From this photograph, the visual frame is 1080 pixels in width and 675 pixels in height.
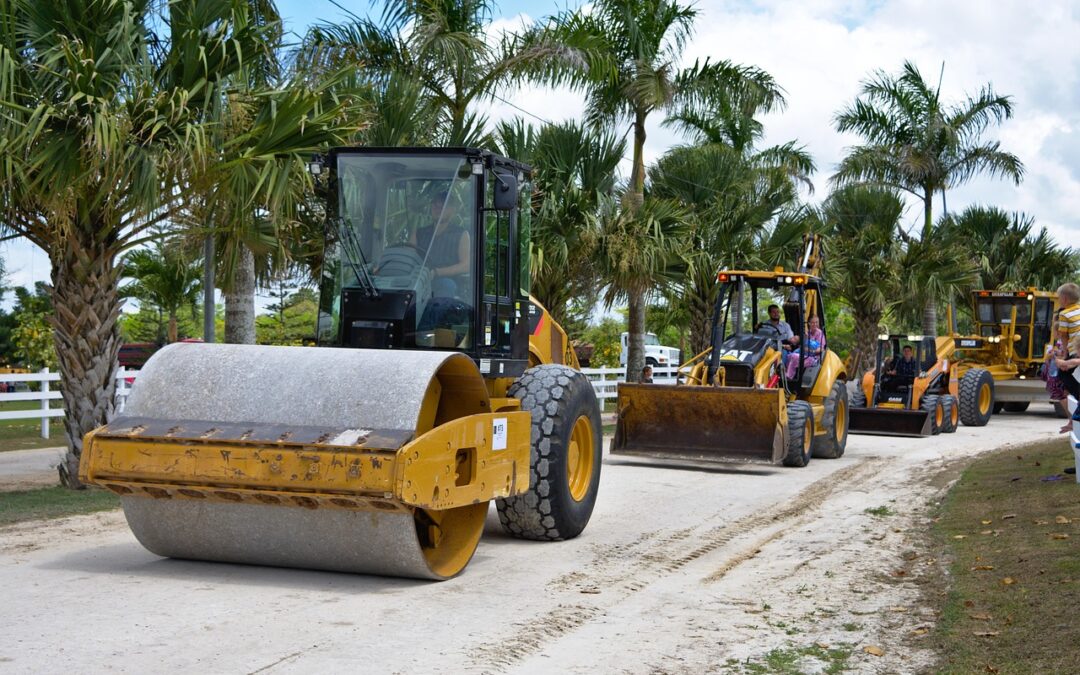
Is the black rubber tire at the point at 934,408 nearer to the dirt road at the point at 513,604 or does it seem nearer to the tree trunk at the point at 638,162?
the tree trunk at the point at 638,162

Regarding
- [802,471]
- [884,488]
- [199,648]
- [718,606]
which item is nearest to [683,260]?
[802,471]

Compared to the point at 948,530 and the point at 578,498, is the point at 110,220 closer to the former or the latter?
the point at 578,498

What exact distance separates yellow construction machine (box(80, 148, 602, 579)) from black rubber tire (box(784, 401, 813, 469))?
20.5ft

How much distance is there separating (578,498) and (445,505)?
2.76 m

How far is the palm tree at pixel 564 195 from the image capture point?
1970 centimetres

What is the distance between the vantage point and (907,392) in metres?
22.2

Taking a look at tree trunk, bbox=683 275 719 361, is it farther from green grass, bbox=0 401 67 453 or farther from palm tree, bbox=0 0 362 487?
palm tree, bbox=0 0 362 487

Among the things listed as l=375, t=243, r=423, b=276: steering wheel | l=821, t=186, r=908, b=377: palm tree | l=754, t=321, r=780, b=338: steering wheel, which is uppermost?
l=821, t=186, r=908, b=377: palm tree

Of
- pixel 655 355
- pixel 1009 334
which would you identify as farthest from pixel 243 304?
pixel 655 355

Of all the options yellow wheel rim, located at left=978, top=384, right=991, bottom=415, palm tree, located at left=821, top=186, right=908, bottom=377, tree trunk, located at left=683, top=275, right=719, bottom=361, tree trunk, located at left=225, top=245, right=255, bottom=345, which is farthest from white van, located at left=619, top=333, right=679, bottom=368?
tree trunk, located at left=225, top=245, right=255, bottom=345

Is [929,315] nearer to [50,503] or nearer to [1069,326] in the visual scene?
[1069,326]

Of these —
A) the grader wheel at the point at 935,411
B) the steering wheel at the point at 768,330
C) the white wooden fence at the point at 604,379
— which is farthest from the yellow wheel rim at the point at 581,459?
the white wooden fence at the point at 604,379

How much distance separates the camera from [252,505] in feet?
25.1

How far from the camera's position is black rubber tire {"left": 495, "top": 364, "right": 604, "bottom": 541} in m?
9.28
